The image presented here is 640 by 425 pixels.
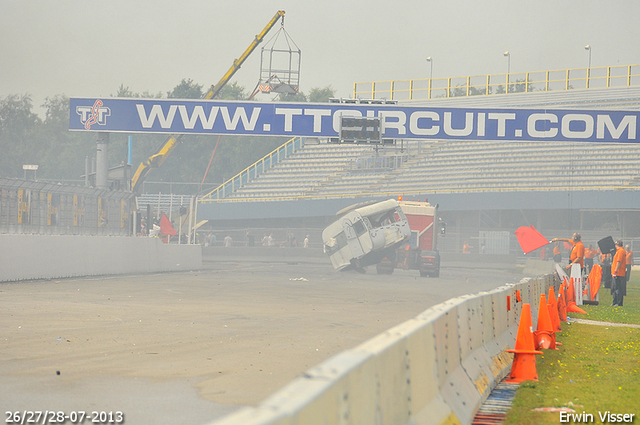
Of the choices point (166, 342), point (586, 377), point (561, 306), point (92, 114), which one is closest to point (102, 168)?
point (92, 114)

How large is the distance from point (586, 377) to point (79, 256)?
1718 centimetres

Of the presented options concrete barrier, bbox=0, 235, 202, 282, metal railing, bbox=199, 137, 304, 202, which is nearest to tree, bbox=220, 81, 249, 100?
metal railing, bbox=199, 137, 304, 202

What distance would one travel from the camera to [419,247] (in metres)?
34.0

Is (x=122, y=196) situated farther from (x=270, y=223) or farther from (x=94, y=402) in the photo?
(x=270, y=223)

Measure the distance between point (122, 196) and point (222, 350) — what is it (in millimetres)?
17861

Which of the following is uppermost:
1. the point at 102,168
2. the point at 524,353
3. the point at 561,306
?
the point at 102,168

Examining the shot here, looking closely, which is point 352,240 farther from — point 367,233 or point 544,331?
point 544,331

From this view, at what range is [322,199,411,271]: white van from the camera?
3186 cm

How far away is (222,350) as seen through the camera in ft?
31.0

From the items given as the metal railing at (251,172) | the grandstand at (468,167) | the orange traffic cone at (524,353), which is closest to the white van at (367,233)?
the grandstand at (468,167)

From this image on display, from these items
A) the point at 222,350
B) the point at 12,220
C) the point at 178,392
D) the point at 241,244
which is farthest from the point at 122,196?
the point at 241,244

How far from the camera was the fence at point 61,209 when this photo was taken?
66.0 ft

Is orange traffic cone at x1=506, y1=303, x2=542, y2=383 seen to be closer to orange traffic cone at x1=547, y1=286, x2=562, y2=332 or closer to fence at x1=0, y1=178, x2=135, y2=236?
orange traffic cone at x1=547, y1=286, x2=562, y2=332

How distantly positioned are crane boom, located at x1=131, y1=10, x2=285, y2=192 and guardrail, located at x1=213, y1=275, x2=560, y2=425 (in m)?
36.4
